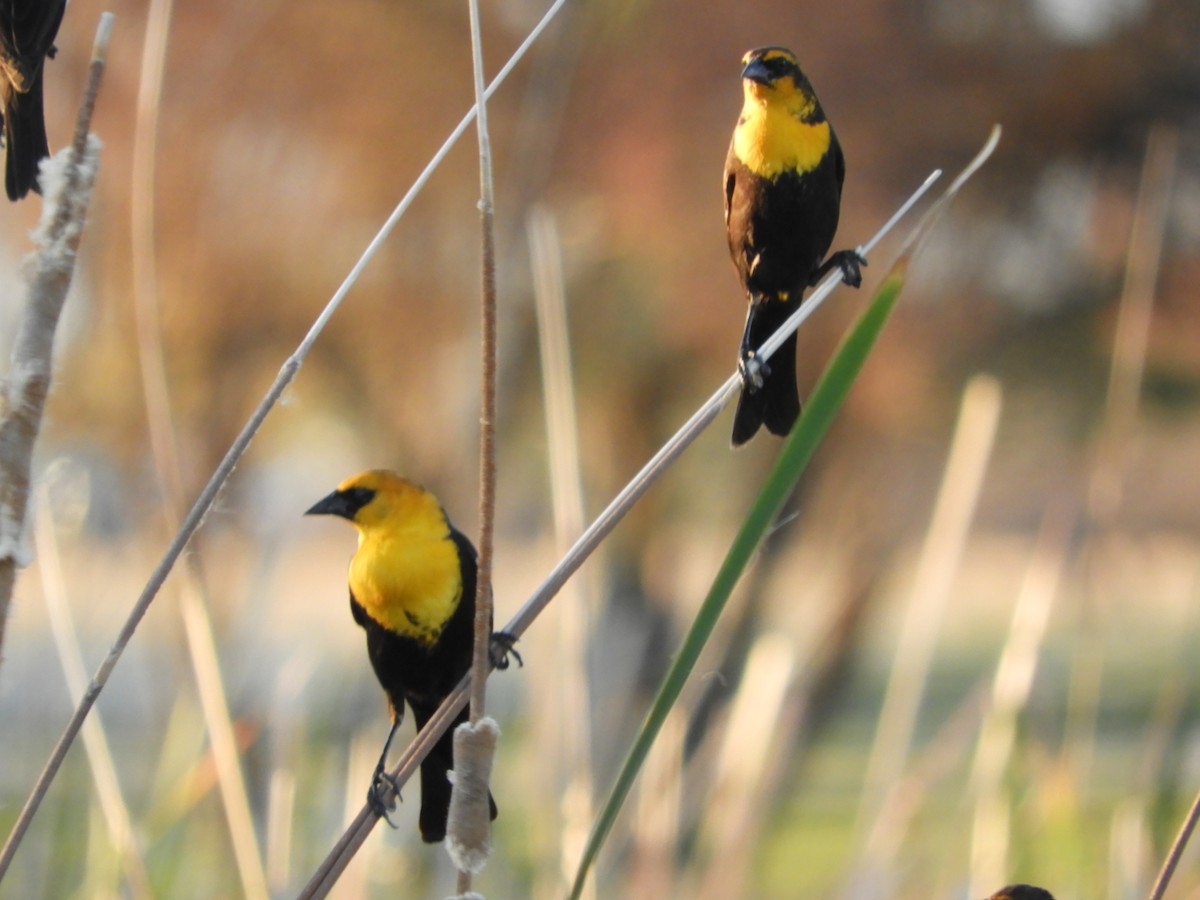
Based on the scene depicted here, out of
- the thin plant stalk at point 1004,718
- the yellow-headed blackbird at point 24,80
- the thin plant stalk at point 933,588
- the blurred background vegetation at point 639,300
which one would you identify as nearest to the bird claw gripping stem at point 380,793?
the yellow-headed blackbird at point 24,80

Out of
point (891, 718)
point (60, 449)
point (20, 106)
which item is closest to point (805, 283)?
point (20, 106)

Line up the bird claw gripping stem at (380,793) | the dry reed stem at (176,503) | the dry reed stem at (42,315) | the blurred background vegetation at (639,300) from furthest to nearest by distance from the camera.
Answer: the blurred background vegetation at (639,300), the dry reed stem at (176,503), the bird claw gripping stem at (380,793), the dry reed stem at (42,315)

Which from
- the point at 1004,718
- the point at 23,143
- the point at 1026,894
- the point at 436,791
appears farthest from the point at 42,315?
the point at 1004,718

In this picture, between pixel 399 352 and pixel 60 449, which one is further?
pixel 399 352

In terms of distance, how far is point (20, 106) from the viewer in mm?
817

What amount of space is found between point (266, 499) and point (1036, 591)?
309cm

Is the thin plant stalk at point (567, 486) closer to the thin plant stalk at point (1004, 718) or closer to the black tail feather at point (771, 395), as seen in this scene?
the black tail feather at point (771, 395)

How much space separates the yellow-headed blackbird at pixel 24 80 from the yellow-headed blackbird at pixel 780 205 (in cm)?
51

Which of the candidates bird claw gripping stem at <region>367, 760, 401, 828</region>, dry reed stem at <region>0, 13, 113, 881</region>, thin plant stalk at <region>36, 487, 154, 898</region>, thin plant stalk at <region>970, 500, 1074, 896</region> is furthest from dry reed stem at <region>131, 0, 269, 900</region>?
thin plant stalk at <region>970, 500, 1074, 896</region>

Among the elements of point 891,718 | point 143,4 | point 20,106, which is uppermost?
point 143,4

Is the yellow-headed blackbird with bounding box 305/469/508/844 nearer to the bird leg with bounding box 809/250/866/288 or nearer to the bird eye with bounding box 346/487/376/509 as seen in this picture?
the bird eye with bounding box 346/487/376/509

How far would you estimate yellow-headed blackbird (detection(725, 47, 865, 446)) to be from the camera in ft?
3.30

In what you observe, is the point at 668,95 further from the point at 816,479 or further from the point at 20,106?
the point at 20,106

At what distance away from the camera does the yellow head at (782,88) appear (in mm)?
1004
